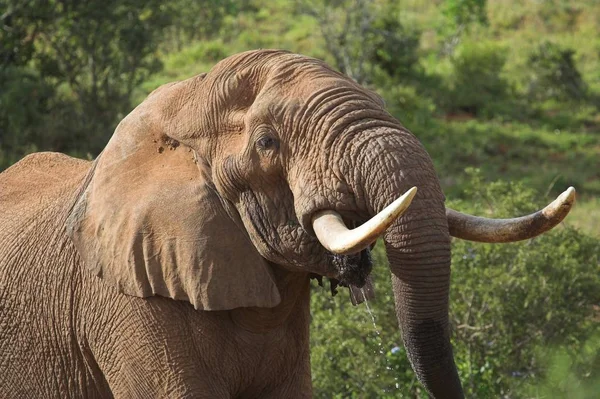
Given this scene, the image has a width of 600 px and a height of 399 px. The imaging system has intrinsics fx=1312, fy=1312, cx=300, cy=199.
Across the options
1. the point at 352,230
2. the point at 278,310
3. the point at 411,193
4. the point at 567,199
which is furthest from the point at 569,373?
the point at 411,193

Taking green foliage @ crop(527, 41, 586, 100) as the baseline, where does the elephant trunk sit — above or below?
above

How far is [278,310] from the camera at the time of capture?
4.59 m

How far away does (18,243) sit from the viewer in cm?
512

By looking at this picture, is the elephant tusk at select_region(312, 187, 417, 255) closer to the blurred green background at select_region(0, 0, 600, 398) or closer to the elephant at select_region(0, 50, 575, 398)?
the elephant at select_region(0, 50, 575, 398)

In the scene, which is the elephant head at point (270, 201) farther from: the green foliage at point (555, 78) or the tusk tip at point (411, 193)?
the green foliage at point (555, 78)

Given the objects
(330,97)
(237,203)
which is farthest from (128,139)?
(330,97)

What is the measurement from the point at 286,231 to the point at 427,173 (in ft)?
1.81

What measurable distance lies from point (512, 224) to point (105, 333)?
1518 mm

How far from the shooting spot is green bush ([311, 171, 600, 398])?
7.18 meters

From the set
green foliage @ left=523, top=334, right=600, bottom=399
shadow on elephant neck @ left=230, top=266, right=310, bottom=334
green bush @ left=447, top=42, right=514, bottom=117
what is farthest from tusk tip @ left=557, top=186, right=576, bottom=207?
green bush @ left=447, top=42, right=514, bottom=117

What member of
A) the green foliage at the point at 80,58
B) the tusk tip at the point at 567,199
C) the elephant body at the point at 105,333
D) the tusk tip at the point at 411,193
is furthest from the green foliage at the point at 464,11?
the tusk tip at the point at 411,193

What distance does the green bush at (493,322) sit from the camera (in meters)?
7.18

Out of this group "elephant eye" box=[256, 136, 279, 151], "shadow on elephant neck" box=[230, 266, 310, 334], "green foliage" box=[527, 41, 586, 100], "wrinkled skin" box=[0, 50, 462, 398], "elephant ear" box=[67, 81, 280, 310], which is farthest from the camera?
"green foliage" box=[527, 41, 586, 100]

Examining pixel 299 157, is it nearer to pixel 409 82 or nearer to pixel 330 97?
pixel 330 97
